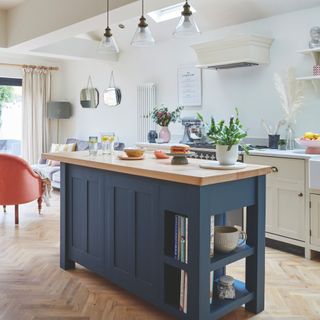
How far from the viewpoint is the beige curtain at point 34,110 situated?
7.59 m

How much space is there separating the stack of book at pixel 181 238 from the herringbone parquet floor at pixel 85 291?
46cm

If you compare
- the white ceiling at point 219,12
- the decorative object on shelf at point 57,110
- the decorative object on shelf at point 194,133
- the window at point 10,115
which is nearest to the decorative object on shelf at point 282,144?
the decorative object on shelf at point 194,133

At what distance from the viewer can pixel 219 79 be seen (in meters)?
5.00

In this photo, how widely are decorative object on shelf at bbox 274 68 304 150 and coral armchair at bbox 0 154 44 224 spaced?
9.49 ft

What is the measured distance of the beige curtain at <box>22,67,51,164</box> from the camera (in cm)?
759

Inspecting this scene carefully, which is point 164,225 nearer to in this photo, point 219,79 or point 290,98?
point 290,98

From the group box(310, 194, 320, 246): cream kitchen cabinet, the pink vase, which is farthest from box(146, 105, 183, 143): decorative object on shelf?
box(310, 194, 320, 246): cream kitchen cabinet

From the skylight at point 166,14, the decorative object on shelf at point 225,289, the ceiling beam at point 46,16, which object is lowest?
the decorative object on shelf at point 225,289

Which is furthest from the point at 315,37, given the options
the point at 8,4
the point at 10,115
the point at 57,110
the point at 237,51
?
the point at 10,115

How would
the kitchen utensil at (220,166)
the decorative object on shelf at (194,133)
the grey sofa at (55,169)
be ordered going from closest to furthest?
1. the kitchen utensil at (220,166)
2. the decorative object on shelf at (194,133)
3. the grey sofa at (55,169)

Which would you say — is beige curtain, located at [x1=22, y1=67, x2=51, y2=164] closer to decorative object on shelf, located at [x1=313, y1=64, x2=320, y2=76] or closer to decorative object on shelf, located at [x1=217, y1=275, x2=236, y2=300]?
decorative object on shelf, located at [x1=313, y1=64, x2=320, y2=76]

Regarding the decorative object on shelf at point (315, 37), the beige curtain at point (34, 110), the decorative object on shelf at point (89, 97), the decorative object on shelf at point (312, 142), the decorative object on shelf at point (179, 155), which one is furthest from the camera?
the beige curtain at point (34, 110)

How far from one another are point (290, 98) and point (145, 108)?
2.49 meters

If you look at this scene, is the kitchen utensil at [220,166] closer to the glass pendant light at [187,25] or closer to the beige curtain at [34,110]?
the glass pendant light at [187,25]
